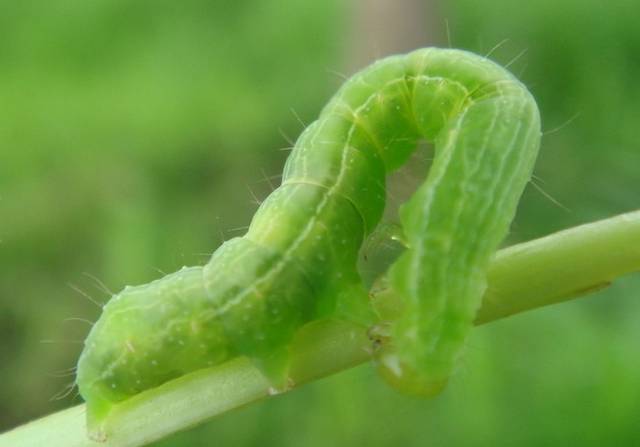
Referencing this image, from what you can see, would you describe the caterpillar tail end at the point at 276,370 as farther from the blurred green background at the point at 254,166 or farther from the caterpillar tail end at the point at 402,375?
the blurred green background at the point at 254,166

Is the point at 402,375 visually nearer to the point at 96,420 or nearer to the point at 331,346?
the point at 331,346

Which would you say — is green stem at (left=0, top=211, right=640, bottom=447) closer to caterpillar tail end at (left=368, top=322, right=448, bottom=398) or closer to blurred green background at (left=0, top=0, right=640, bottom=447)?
caterpillar tail end at (left=368, top=322, right=448, bottom=398)

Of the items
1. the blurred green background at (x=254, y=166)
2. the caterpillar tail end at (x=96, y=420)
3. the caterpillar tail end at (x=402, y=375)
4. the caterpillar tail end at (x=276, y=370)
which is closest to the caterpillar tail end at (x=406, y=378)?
the caterpillar tail end at (x=402, y=375)

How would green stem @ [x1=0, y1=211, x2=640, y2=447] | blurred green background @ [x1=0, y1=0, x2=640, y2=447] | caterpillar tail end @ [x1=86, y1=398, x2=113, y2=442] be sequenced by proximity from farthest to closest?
blurred green background @ [x1=0, y1=0, x2=640, y2=447] → caterpillar tail end @ [x1=86, y1=398, x2=113, y2=442] → green stem @ [x1=0, y1=211, x2=640, y2=447]

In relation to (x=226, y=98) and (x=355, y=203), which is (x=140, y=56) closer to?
(x=226, y=98)

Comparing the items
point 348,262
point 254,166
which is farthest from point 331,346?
point 254,166

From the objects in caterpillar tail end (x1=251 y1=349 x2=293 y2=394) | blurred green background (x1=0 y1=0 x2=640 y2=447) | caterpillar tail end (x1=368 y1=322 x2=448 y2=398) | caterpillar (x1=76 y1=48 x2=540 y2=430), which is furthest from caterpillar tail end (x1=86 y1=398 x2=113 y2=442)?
blurred green background (x1=0 y1=0 x2=640 y2=447)

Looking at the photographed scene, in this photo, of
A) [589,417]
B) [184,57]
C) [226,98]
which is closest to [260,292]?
[589,417]

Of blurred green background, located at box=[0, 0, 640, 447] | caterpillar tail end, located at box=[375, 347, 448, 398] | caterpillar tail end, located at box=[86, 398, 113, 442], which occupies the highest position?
caterpillar tail end, located at box=[86, 398, 113, 442]
